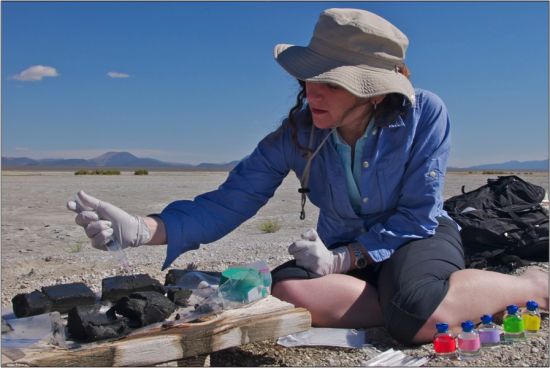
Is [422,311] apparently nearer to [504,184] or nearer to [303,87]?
[303,87]

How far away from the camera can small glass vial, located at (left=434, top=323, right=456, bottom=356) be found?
2.96 metres

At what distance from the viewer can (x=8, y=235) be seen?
26.7ft

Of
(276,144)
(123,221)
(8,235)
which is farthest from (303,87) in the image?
(8,235)

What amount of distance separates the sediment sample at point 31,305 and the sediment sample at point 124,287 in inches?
10.8

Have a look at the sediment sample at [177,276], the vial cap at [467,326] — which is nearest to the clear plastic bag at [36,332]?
the sediment sample at [177,276]

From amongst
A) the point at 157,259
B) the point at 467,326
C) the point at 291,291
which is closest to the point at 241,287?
the point at 291,291

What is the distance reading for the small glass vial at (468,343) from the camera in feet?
9.70

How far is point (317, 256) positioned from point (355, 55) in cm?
101

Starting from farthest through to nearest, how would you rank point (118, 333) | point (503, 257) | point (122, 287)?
point (503, 257)
point (122, 287)
point (118, 333)

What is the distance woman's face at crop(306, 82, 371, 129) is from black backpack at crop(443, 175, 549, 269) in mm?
1665

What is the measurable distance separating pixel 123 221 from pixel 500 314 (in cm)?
192

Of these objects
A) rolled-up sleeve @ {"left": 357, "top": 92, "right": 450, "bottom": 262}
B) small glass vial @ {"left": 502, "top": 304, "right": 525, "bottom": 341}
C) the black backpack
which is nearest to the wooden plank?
rolled-up sleeve @ {"left": 357, "top": 92, "right": 450, "bottom": 262}

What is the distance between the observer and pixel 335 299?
3314mm

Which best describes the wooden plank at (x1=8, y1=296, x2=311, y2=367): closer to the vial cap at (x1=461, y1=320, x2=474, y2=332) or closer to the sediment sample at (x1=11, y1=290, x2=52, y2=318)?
the sediment sample at (x1=11, y1=290, x2=52, y2=318)
